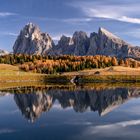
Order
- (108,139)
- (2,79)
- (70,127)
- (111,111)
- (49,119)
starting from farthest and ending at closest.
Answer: (2,79) < (111,111) < (49,119) < (70,127) < (108,139)

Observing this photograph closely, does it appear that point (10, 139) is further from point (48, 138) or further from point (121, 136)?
point (121, 136)

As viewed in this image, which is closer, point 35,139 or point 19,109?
point 35,139

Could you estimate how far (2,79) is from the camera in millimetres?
190750

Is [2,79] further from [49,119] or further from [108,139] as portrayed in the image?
[108,139]

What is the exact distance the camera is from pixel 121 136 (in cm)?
4294

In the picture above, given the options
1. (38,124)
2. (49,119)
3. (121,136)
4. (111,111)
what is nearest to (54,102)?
(111,111)

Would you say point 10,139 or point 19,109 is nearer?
point 10,139

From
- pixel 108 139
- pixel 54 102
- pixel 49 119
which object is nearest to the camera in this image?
pixel 108 139

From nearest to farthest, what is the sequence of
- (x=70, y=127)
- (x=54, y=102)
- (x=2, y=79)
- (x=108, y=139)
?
(x=108, y=139), (x=70, y=127), (x=54, y=102), (x=2, y=79)

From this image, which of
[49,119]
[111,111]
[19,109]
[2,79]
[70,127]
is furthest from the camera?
[2,79]

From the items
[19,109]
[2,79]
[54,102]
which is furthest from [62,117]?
[2,79]

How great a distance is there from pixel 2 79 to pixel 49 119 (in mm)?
137043

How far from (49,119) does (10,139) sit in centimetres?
1615

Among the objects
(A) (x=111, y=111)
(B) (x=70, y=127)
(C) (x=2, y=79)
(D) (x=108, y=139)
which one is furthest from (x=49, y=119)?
(C) (x=2, y=79)
